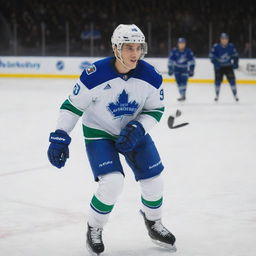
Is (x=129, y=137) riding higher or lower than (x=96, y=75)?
lower

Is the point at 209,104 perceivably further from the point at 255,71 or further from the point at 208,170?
the point at 208,170

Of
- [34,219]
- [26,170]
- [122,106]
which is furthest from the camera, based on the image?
[26,170]

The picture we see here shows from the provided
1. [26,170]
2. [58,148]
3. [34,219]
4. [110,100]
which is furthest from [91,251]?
[26,170]

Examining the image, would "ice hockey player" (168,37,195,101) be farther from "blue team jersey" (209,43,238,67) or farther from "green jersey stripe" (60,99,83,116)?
"green jersey stripe" (60,99,83,116)

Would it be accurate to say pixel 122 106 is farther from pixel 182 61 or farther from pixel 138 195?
pixel 182 61

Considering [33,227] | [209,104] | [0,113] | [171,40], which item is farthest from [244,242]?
[171,40]

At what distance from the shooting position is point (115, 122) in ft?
11.5

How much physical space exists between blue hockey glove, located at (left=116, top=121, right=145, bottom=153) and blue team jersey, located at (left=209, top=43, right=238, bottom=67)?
9.87 m

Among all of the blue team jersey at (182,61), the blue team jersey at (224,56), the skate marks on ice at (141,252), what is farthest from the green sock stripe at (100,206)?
the blue team jersey at (182,61)

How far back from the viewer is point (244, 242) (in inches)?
144

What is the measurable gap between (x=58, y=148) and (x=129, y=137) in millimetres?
364

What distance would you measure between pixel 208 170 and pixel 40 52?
14588mm

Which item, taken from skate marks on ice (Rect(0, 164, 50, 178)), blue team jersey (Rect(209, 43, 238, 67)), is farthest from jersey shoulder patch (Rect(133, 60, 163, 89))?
blue team jersey (Rect(209, 43, 238, 67))

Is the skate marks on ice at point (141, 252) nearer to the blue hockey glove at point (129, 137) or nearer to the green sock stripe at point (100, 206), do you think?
the green sock stripe at point (100, 206)
